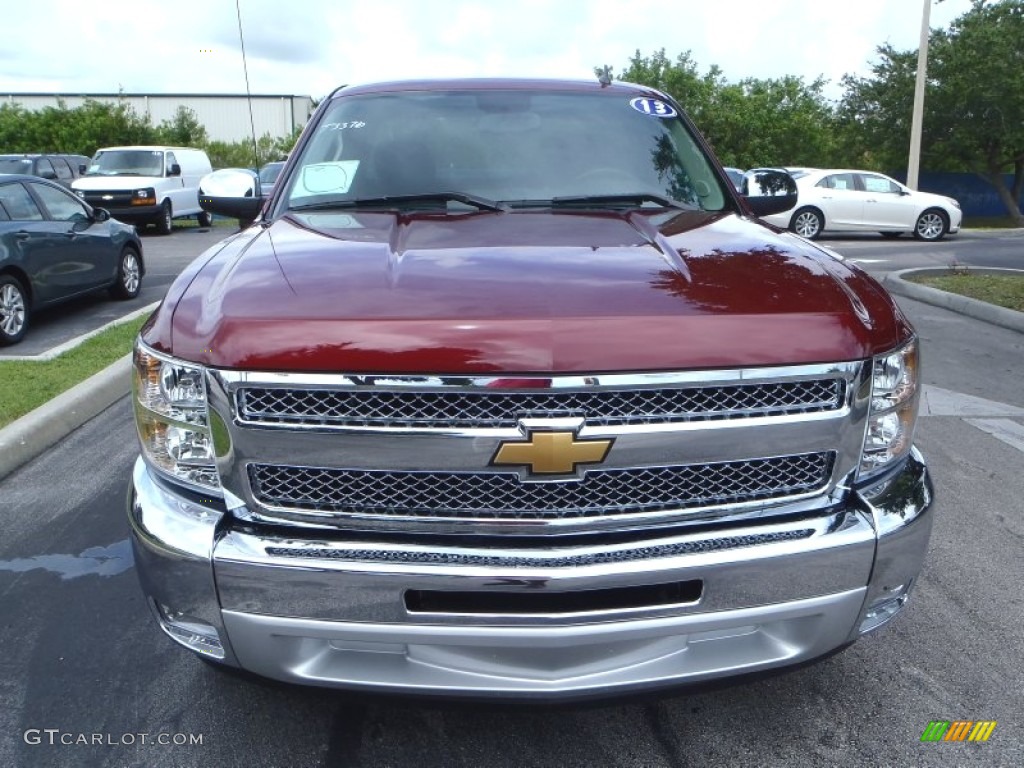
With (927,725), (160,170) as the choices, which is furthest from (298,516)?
(160,170)

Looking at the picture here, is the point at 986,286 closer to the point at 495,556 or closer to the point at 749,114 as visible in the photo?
the point at 495,556

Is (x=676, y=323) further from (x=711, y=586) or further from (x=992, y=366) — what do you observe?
(x=992, y=366)

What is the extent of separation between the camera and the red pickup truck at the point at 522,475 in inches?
84.0

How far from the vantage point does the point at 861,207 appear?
A: 1958 cm

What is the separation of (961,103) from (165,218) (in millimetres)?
24104

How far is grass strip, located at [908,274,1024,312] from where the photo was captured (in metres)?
9.82

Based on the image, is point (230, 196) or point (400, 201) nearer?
point (400, 201)

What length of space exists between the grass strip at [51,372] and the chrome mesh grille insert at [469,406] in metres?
4.01

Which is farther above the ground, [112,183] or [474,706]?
[112,183]

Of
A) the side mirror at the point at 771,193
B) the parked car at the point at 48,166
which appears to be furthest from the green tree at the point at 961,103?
the side mirror at the point at 771,193

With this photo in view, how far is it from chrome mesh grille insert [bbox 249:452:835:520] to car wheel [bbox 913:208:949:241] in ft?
64.8

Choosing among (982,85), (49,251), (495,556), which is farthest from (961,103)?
(495,556)

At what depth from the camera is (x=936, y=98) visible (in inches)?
1190

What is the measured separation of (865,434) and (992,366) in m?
5.90
